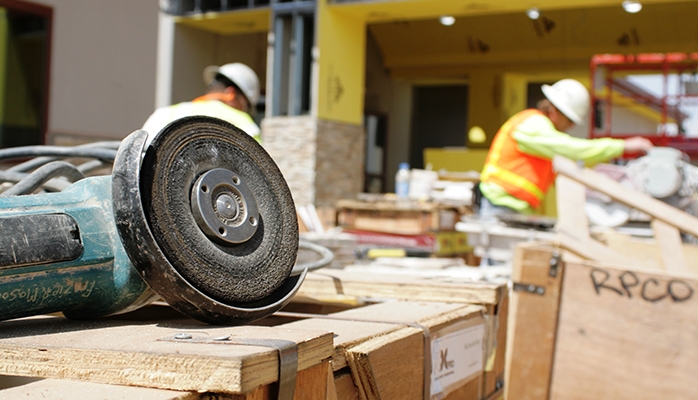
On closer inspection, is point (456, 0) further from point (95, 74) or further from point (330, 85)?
point (95, 74)

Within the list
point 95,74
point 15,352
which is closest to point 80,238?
point 15,352

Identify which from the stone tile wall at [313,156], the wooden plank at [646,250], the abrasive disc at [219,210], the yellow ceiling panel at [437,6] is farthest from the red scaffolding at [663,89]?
the abrasive disc at [219,210]

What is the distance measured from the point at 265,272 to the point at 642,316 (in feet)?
7.20

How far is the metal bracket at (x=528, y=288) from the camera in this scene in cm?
332

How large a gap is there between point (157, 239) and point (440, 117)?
23.9 m

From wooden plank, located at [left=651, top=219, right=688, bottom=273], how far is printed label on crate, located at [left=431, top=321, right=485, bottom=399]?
1768mm

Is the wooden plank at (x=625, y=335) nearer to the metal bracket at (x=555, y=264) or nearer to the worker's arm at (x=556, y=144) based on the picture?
the metal bracket at (x=555, y=264)

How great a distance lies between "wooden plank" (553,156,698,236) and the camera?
3.55 metres

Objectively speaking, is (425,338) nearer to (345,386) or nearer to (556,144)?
(345,386)

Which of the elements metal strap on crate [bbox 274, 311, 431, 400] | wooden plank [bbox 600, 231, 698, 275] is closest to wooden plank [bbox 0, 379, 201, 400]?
metal strap on crate [bbox 274, 311, 431, 400]

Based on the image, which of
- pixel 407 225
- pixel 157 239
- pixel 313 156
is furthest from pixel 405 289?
pixel 313 156

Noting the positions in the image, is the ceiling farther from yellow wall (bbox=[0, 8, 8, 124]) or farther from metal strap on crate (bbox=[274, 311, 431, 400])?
metal strap on crate (bbox=[274, 311, 431, 400])

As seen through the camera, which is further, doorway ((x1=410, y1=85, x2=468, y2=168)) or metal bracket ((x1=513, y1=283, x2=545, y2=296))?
doorway ((x1=410, y1=85, x2=468, y2=168))

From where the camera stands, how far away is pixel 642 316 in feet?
10.4
